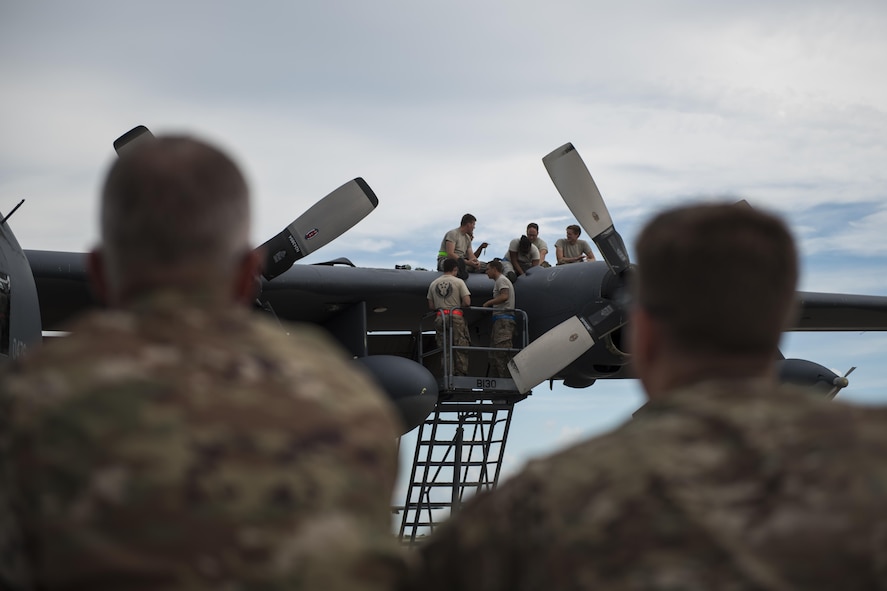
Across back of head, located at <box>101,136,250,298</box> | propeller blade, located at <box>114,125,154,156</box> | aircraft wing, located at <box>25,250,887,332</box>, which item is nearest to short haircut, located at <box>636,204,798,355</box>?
back of head, located at <box>101,136,250,298</box>

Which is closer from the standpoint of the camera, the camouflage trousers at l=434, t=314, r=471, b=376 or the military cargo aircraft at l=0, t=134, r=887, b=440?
the military cargo aircraft at l=0, t=134, r=887, b=440

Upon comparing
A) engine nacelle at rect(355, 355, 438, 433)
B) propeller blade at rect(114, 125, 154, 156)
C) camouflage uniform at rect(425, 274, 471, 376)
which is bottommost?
engine nacelle at rect(355, 355, 438, 433)

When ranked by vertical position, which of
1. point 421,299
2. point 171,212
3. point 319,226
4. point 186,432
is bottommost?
point 421,299

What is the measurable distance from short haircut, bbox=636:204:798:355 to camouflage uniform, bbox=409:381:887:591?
10cm

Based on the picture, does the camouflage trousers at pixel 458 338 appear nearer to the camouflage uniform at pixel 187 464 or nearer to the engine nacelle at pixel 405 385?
the engine nacelle at pixel 405 385

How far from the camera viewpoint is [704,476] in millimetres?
1599

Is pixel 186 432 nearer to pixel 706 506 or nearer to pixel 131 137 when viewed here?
pixel 706 506

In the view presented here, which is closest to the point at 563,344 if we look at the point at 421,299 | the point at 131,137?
the point at 421,299

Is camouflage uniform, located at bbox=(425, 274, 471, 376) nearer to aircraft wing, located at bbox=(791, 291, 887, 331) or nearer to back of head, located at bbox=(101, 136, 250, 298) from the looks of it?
aircraft wing, located at bbox=(791, 291, 887, 331)

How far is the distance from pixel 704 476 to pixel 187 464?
81 centimetres

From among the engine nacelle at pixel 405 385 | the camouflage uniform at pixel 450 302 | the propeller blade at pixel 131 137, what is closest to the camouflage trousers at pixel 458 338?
the camouflage uniform at pixel 450 302

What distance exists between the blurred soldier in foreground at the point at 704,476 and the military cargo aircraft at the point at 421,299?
9547 millimetres

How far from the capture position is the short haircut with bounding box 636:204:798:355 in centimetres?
174

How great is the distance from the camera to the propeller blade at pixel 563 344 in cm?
A: 1314
